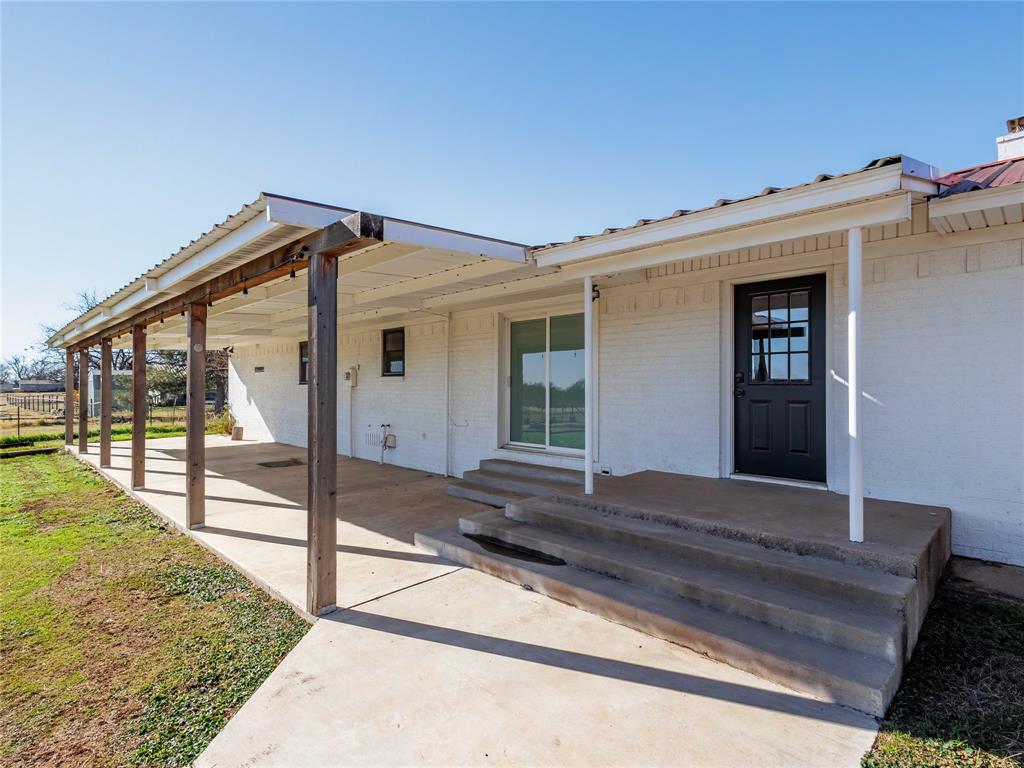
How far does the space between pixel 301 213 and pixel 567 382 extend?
4.31 metres

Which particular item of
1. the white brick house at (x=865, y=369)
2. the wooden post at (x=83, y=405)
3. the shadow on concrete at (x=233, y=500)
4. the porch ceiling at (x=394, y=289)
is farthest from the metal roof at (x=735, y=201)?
the wooden post at (x=83, y=405)

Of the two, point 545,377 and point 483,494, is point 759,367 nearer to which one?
point 545,377

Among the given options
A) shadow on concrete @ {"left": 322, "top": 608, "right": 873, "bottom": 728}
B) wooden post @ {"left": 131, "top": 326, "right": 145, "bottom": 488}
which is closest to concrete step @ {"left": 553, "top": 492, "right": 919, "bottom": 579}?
shadow on concrete @ {"left": 322, "top": 608, "right": 873, "bottom": 728}

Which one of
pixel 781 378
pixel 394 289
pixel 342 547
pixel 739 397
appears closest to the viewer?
pixel 342 547

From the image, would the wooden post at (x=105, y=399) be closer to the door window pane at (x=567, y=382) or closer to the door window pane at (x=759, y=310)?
the door window pane at (x=567, y=382)

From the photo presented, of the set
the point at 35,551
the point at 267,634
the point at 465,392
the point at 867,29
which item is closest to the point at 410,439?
the point at 465,392

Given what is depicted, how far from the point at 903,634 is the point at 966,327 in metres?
2.70

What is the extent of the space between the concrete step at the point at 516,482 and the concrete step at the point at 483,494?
7cm

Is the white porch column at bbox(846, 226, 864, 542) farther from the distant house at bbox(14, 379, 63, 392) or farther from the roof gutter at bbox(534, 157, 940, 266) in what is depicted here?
the distant house at bbox(14, 379, 63, 392)

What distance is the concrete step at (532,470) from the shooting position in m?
6.32

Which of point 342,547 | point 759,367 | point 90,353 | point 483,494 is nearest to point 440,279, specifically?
point 483,494

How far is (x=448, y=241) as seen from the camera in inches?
153

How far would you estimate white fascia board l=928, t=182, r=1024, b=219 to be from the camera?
130 inches

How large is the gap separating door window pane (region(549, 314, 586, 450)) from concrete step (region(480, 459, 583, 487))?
1.48 feet
